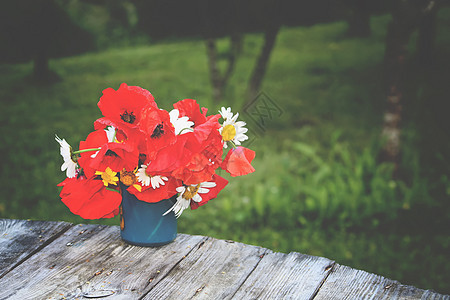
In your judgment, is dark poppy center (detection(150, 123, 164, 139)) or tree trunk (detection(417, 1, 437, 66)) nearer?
dark poppy center (detection(150, 123, 164, 139))

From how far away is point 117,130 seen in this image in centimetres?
144

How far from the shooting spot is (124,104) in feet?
4.63

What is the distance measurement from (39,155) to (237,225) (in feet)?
7.60

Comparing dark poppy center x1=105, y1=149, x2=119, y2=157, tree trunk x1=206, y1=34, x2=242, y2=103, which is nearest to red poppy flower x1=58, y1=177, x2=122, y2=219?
dark poppy center x1=105, y1=149, x2=119, y2=157

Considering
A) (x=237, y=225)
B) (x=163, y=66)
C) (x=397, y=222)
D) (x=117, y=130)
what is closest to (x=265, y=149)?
(x=237, y=225)

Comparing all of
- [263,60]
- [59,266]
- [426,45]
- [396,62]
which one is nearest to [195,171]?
[59,266]

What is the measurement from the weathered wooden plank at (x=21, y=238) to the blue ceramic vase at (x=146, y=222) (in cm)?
28

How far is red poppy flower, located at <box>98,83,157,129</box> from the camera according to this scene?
139cm

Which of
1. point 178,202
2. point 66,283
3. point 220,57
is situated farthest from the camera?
point 220,57

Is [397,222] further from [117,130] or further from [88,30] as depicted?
[88,30]

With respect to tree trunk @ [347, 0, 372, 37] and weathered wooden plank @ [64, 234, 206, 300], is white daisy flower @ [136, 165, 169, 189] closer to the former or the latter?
weathered wooden plank @ [64, 234, 206, 300]

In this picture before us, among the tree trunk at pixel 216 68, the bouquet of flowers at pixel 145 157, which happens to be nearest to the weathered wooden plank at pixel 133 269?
the bouquet of flowers at pixel 145 157

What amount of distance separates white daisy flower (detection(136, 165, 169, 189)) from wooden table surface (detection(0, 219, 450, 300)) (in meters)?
0.26

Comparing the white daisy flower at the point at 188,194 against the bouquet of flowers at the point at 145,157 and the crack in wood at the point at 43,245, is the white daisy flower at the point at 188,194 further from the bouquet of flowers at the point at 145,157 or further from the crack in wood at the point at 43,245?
the crack in wood at the point at 43,245
